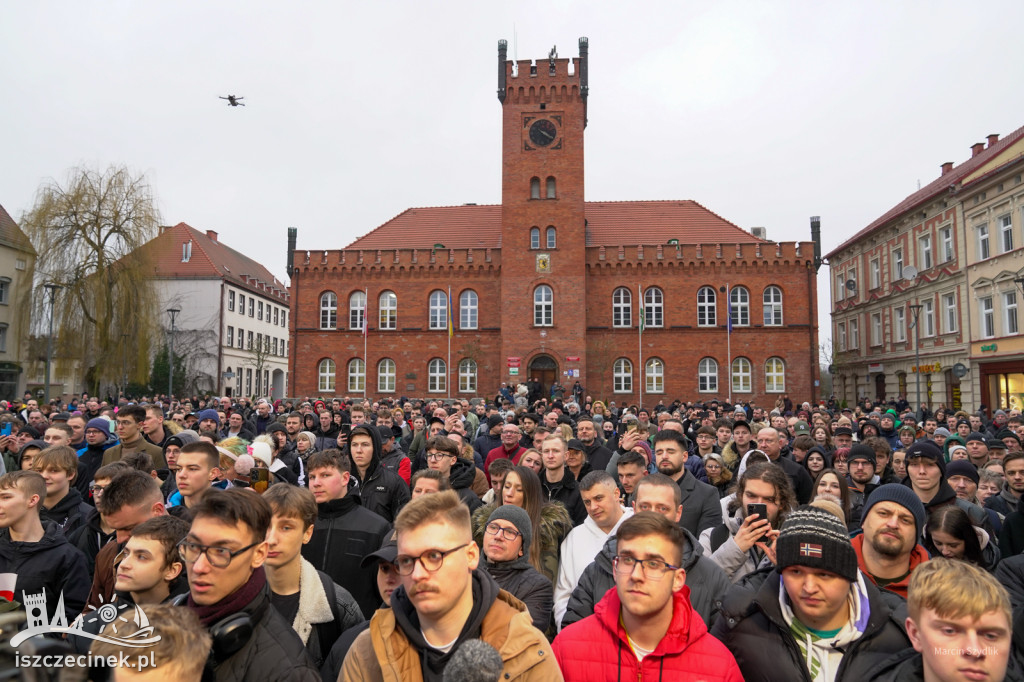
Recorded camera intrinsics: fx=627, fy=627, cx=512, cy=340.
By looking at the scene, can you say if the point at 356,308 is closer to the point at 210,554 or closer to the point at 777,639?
the point at 210,554

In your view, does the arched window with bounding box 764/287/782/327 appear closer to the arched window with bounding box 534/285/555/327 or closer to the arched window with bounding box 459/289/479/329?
the arched window with bounding box 534/285/555/327

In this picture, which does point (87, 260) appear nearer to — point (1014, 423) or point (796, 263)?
point (1014, 423)

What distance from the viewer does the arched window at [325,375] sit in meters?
35.9

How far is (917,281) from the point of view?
102ft

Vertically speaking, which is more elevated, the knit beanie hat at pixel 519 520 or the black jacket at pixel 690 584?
the knit beanie hat at pixel 519 520

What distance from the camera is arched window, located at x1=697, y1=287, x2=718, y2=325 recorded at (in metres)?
34.6

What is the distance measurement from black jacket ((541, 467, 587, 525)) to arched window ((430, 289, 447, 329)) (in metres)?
29.8

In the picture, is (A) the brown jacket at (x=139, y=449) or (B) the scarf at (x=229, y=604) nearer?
(B) the scarf at (x=229, y=604)

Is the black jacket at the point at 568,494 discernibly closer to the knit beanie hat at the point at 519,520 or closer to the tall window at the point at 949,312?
the knit beanie hat at the point at 519,520

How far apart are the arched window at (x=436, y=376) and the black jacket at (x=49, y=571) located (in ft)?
103

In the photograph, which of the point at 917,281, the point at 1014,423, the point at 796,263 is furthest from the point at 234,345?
the point at 1014,423

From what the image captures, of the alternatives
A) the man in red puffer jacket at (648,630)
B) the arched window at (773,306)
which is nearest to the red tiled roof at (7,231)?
the arched window at (773,306)

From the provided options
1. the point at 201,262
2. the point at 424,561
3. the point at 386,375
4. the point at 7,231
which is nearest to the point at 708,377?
the point at 386,375

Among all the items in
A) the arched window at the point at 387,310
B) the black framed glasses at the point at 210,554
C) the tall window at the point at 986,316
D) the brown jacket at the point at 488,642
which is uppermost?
the arched window at the point at 387,310
